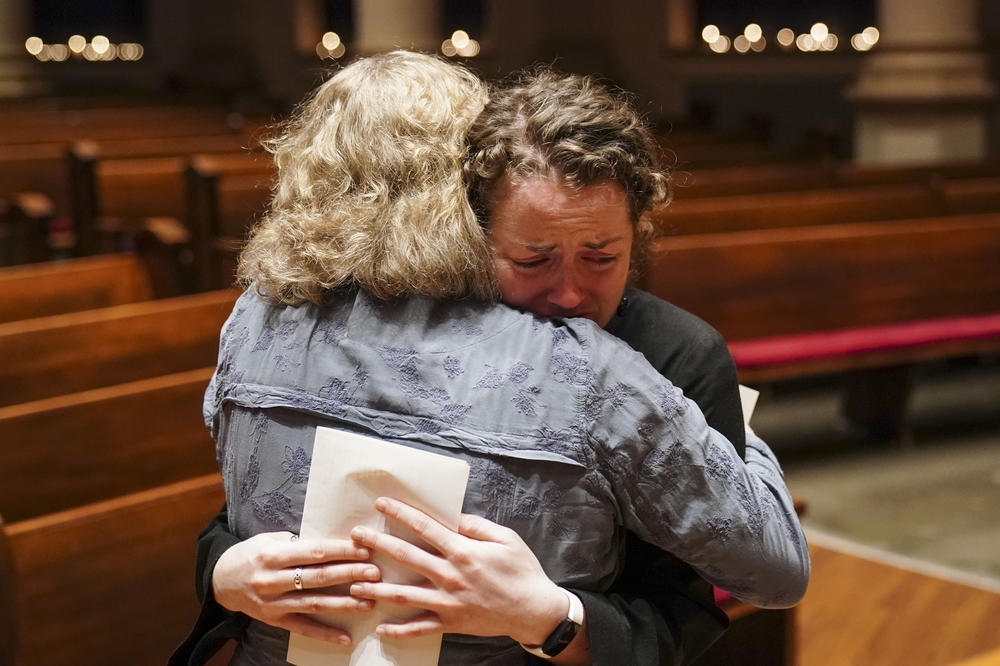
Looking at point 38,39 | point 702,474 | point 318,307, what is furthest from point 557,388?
point 38,39

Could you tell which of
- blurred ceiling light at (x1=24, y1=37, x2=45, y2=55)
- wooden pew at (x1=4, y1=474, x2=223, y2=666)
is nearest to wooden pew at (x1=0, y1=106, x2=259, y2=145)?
wooden pew at (x1=4, y1=474, x2=223, y2=666)

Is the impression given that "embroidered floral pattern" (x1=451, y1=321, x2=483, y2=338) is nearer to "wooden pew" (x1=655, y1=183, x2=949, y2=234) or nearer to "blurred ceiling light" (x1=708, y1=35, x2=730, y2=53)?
"wooden pew" (x1=655, y1=183, x2=949, y2=234)

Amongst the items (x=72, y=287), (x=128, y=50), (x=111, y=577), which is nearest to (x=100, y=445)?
(x=111, y=577)

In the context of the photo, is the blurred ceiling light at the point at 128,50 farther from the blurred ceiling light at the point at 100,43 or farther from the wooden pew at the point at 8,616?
the wooden pew at the point at 8,616

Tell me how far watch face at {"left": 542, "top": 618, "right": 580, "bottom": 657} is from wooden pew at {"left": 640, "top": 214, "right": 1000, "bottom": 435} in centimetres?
320

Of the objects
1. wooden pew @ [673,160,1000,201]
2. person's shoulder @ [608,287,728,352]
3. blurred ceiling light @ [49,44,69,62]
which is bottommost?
blurred ceiling light @ [49,44,69,62]

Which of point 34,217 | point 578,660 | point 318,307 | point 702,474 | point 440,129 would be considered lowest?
point 34,217

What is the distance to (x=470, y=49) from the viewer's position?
13594mm

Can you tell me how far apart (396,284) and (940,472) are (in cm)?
369

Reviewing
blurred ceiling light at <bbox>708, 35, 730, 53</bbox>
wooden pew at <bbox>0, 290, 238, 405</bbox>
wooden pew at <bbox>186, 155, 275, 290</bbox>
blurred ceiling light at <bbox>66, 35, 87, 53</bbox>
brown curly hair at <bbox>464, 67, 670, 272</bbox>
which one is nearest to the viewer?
brown curly hair at <bbox>464, 67, 670, 272</bbox>

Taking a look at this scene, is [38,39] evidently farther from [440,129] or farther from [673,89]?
[440,129]

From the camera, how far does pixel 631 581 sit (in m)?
1.46

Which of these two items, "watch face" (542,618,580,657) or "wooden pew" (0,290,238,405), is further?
"wooden pew" (0,290,238,405)

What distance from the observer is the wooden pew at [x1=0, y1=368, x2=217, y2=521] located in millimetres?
2506
